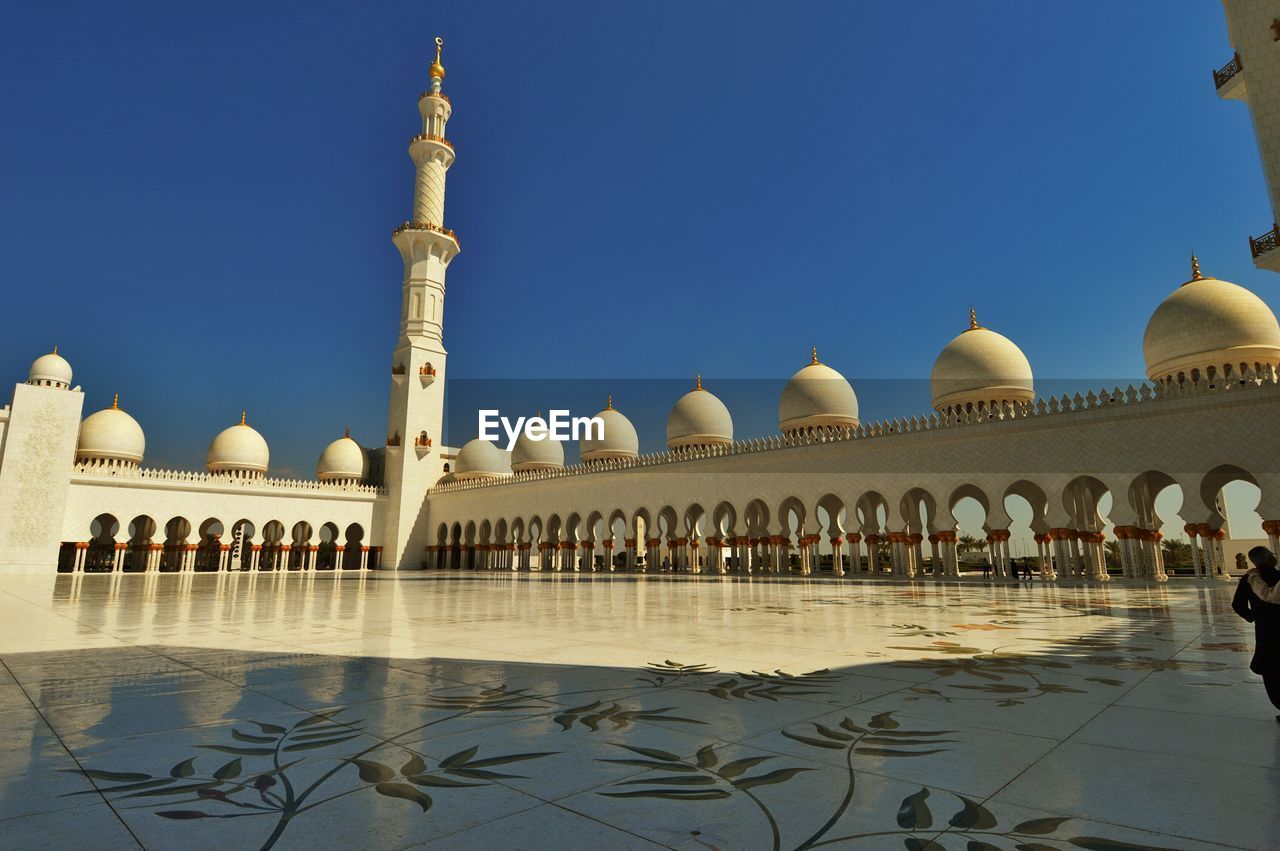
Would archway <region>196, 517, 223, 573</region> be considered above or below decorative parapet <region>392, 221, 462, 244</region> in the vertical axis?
below

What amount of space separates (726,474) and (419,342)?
1687 cm

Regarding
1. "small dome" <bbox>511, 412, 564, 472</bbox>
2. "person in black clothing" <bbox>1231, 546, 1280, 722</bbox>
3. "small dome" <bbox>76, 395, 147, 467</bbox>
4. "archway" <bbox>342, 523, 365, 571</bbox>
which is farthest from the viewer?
"archway" <bbox>342, 523, 365, 571</bbox>

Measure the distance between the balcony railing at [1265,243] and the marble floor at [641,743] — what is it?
9335 mm

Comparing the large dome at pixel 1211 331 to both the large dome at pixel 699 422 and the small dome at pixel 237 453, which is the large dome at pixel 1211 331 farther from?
the small dome at pixel 237 453

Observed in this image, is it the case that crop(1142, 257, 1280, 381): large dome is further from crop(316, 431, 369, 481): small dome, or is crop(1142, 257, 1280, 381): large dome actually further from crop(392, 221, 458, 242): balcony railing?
crop(316, 431, 369, 481): small dome

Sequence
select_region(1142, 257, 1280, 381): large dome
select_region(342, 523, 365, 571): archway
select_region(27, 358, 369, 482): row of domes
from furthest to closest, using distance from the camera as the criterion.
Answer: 1. select_region(342, 523, 365, 571): archway
2. select_region(27, 358, 369, 482): row of domes
3. select_region(1142, 257, 1280, 381): large dome

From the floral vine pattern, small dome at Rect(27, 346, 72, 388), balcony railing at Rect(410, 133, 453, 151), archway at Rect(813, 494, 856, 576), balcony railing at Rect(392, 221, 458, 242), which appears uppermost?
balcony railing at Rect(410, 133, 453, 151)

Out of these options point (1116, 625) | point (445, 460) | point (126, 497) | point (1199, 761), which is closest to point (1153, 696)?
point (1199, 761)

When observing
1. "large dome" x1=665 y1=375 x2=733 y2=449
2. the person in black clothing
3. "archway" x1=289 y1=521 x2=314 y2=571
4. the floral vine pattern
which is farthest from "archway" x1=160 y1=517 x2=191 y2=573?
the person in black clothing

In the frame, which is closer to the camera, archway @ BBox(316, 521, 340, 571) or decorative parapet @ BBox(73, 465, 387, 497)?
decorative parapet @ BBox(73, 465, 387, 497)

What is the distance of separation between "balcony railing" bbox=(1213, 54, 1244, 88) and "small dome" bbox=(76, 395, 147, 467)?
37974 mm

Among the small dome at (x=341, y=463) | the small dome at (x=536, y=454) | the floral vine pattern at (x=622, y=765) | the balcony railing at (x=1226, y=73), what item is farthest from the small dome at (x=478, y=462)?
the floral vine pattern at (x=622, y=765)

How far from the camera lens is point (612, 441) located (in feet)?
104

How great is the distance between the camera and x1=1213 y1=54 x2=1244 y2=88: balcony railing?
1284cm
